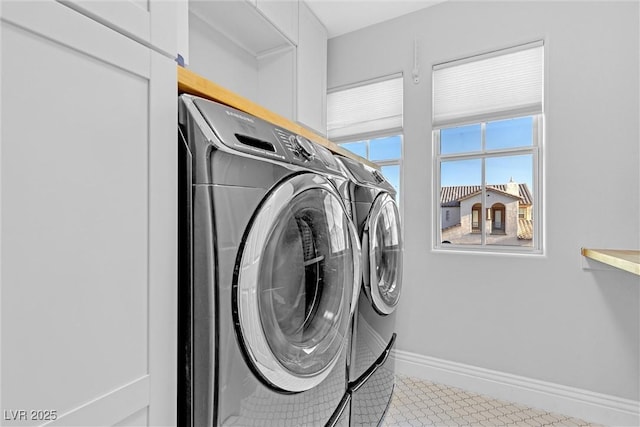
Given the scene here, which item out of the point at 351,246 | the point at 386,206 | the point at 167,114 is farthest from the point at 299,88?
the point at 167,114

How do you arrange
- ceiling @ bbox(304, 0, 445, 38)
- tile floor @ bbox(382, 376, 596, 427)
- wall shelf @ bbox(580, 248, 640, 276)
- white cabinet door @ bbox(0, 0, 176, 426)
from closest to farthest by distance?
1. white cabinet door @ bbox(0, 0, 176, 426)
2. wall shelf @ bbox(580, 248, 640, 276)
3. tile floor @ bbox(382, 376, 596, 427)
4. ceiling @ bbox(304, 0, 445, 38)

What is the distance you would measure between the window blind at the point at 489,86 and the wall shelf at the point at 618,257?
0.91m

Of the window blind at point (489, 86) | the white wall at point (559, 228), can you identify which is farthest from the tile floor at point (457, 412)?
the window blind at point (489, 86)

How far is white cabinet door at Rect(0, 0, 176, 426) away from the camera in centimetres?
41

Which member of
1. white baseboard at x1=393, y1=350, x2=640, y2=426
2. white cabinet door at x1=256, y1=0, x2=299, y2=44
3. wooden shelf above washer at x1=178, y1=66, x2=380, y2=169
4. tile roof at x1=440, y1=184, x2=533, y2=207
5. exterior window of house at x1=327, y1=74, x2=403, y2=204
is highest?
white cabinet door at x1=256, y1=0, x2=299, y2=44

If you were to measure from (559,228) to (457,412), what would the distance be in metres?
1.24

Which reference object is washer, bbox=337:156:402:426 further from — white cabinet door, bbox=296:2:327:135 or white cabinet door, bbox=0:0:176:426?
white cabinet door, bbox=296:2:327:135

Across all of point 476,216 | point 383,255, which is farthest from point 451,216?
point 383,255

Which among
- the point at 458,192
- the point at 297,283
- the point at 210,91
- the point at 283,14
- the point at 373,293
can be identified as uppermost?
the point at 283,14

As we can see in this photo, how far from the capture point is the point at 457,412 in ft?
6.02

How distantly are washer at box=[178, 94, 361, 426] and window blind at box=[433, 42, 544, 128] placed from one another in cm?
176

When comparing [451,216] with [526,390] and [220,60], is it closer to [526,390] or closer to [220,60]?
[526,390]

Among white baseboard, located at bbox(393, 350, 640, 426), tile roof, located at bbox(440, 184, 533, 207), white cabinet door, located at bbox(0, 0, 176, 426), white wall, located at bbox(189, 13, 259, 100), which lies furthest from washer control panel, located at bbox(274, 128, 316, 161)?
white baseboard, located at bbox(393, 350, 640, 426)

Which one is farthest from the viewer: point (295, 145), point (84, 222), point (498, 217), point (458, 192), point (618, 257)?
point (458, 192)
